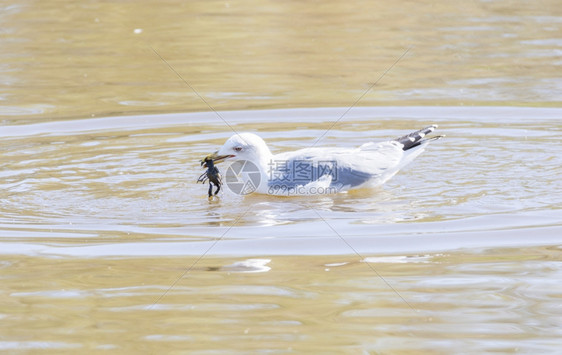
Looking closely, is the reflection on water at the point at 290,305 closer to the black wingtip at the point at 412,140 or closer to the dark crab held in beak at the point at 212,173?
the dark crab held in beak at the point at 212,173

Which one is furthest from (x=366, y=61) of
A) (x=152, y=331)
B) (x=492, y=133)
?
(x=152, y=331)

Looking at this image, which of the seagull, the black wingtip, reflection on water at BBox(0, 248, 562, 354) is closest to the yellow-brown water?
reflection on water at BBox(0, 248, 562, 354)

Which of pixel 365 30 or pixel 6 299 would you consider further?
pixel 365 30

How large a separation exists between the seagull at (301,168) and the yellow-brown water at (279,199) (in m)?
0.14

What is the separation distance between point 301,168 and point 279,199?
31cm

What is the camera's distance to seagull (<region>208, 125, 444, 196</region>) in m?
8.62

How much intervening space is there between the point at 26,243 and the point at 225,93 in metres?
5.58

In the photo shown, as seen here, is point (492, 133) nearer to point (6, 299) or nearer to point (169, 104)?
point (169, 104)

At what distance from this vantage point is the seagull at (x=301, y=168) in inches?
339

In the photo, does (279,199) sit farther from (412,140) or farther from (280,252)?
(280,252)

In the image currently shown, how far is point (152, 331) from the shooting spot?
17.8 feet

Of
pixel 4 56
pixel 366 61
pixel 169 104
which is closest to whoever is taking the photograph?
pixel 169 104

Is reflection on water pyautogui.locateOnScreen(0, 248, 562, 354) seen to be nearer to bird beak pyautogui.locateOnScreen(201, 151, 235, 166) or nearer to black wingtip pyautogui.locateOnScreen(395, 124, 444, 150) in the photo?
bird beak pyautogui.locateOnScreen(201, 151, 235, 166)

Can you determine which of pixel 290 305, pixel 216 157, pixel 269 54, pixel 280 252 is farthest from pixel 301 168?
pixel 269 54
